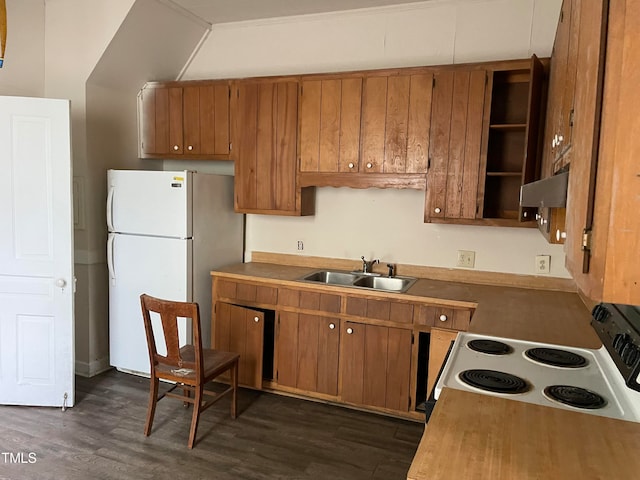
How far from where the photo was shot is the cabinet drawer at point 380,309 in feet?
9.59

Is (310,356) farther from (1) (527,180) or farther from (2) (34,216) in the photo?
(2) (34,216)

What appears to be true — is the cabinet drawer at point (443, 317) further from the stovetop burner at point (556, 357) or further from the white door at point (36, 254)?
the white door at point (36, 254)

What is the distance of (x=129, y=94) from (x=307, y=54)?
1501mm

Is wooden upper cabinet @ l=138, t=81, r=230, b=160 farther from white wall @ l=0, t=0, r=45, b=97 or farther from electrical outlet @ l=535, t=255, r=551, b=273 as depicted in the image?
electrical outlet @ l=535, t=255, r=551, b=273

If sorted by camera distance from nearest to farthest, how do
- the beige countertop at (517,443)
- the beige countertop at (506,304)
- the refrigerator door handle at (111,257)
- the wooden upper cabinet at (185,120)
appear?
the beige countertop at (517,443) → the beige countertop at (506,304) → the refrigerator door handle at (111,257) → the wooden upper cabinet at (185,120)

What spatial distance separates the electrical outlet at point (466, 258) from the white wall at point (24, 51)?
3389 mm

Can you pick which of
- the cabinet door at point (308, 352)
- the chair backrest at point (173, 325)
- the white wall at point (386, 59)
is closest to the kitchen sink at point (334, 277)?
the white wall at point (386, 59)

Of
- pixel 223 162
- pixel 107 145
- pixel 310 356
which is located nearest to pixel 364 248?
pixel 310 356

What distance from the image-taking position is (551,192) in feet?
3.61

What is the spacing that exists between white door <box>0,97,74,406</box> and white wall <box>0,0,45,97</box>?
66 cm

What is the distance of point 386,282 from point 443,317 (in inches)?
27.0

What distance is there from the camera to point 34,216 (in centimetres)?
299

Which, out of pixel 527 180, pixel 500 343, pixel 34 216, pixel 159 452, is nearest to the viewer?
pixel 500 343

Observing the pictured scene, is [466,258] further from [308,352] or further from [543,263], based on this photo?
[308,352]
